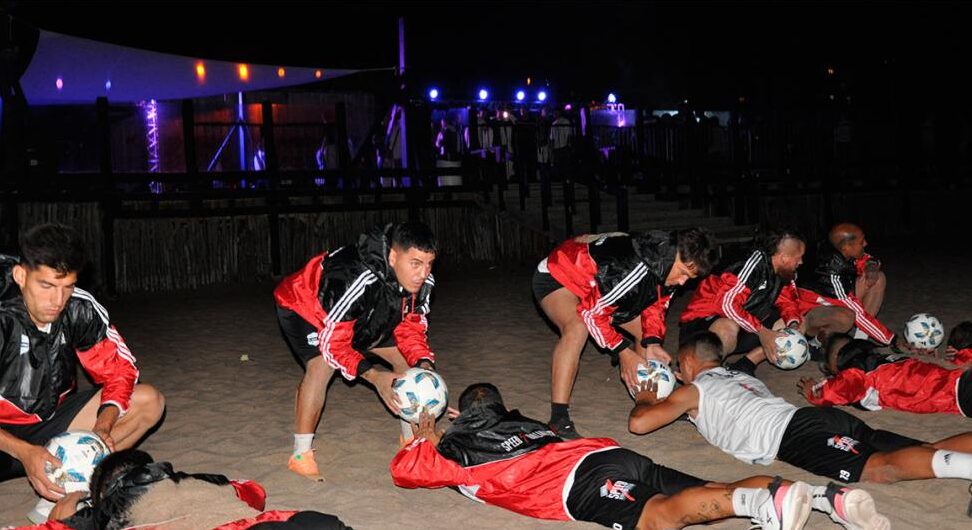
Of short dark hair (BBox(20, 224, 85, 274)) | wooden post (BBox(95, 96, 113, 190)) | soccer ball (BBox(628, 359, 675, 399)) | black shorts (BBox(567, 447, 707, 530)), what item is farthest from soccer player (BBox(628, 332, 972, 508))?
wooden post (BBox(95, 96, 113, 190))

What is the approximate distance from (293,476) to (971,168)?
1954 cm

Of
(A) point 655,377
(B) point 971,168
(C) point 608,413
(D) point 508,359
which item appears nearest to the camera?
(A) point 655,377

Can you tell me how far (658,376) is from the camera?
215 inches

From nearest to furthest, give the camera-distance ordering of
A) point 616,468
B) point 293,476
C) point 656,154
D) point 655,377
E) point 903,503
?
point 616,468 → point 903,503 → point 293,476 → point 655,377 → point 656,154

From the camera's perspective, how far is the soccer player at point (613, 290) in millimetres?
5559

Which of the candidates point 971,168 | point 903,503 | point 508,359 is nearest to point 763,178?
point 971,168

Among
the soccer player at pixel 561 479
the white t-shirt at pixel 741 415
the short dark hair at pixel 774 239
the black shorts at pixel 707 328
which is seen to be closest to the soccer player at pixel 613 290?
the white t-shirt at pixel 741 415

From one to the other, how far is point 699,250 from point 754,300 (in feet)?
5.70

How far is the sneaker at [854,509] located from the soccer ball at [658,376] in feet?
6.04

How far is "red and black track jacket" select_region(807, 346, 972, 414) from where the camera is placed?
5543 millimetres

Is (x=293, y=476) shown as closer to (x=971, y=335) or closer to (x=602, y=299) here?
(x=602, y=299)

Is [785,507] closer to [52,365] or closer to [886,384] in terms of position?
[886,384]

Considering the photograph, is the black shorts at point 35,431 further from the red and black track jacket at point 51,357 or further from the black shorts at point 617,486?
the black shorts at point 617,486

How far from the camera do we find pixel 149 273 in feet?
44.7
